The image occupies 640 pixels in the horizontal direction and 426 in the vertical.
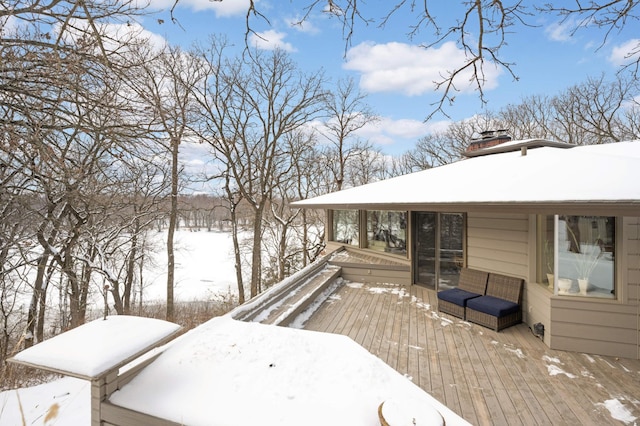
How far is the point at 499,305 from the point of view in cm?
481

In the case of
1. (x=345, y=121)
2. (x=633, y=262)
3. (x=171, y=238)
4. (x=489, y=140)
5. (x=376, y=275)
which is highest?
(x=345, y=121)

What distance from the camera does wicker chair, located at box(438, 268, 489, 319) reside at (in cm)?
518

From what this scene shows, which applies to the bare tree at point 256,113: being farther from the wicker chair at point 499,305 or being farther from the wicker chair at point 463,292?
the wicker chair at point 499,305

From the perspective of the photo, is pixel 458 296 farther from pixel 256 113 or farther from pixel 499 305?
pixel 256 113

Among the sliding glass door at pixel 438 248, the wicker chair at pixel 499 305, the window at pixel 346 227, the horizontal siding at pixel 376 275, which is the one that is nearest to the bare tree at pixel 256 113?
the window at pixel 346 227

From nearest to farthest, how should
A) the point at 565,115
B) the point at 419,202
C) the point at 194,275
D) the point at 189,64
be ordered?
the point at 419,202
the point at 189,64
the point at 565,115
the point at 194,275

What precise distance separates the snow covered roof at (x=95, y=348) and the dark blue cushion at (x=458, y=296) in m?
4.35

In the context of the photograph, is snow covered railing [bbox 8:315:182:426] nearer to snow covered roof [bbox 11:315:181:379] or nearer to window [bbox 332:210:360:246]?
snow covered roof [bbox 11:315:181:379]

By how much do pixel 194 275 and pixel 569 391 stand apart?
26.5m

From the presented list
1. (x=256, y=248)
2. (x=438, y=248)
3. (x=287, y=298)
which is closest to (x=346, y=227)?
(x=438, y=248)

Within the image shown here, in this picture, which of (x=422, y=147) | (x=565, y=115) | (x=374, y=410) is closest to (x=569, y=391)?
(x=374, y=410)

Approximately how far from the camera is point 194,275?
85.5 ft

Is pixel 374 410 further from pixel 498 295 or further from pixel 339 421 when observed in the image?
pixel 498 295

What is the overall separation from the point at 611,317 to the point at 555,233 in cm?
118
